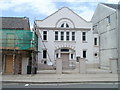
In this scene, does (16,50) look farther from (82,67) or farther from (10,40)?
(82,67)

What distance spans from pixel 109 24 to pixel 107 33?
4.85 feet

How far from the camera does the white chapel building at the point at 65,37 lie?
90.8 feet

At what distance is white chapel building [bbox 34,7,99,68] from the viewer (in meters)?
27.7

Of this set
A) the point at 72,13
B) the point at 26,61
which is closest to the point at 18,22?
the point at 26,61

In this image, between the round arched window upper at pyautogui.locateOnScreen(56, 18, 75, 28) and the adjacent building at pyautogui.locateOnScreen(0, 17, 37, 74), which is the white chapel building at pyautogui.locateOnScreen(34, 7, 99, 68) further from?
the adjacent building at pyautogui.locateOnScreen(0, 17, 37, 74)

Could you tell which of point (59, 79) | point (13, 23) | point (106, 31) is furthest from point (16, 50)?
point (106, 31)

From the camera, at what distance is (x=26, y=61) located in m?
20.2

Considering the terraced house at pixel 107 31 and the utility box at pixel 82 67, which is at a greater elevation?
the terraced house at pixel 107 31

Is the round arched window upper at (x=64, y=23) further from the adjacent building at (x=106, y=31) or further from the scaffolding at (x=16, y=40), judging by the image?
the scaffolding at (x=16, y=40)

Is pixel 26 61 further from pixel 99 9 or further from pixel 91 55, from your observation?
pixel 99 9

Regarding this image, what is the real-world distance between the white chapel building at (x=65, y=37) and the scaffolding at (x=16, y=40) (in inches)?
298

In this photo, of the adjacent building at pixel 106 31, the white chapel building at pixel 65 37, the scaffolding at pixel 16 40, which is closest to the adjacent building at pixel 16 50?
the scaffolding at pixel 16 40

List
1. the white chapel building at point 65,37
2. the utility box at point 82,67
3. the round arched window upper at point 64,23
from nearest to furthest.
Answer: the utility box at point 82,67, the white chapel building at point 65,37, the round arched window upper at point 64,23

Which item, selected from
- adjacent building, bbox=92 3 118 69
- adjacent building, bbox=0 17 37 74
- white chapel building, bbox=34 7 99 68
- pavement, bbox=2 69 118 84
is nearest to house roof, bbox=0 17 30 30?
adjacent building, bbox=0 17 37 74
